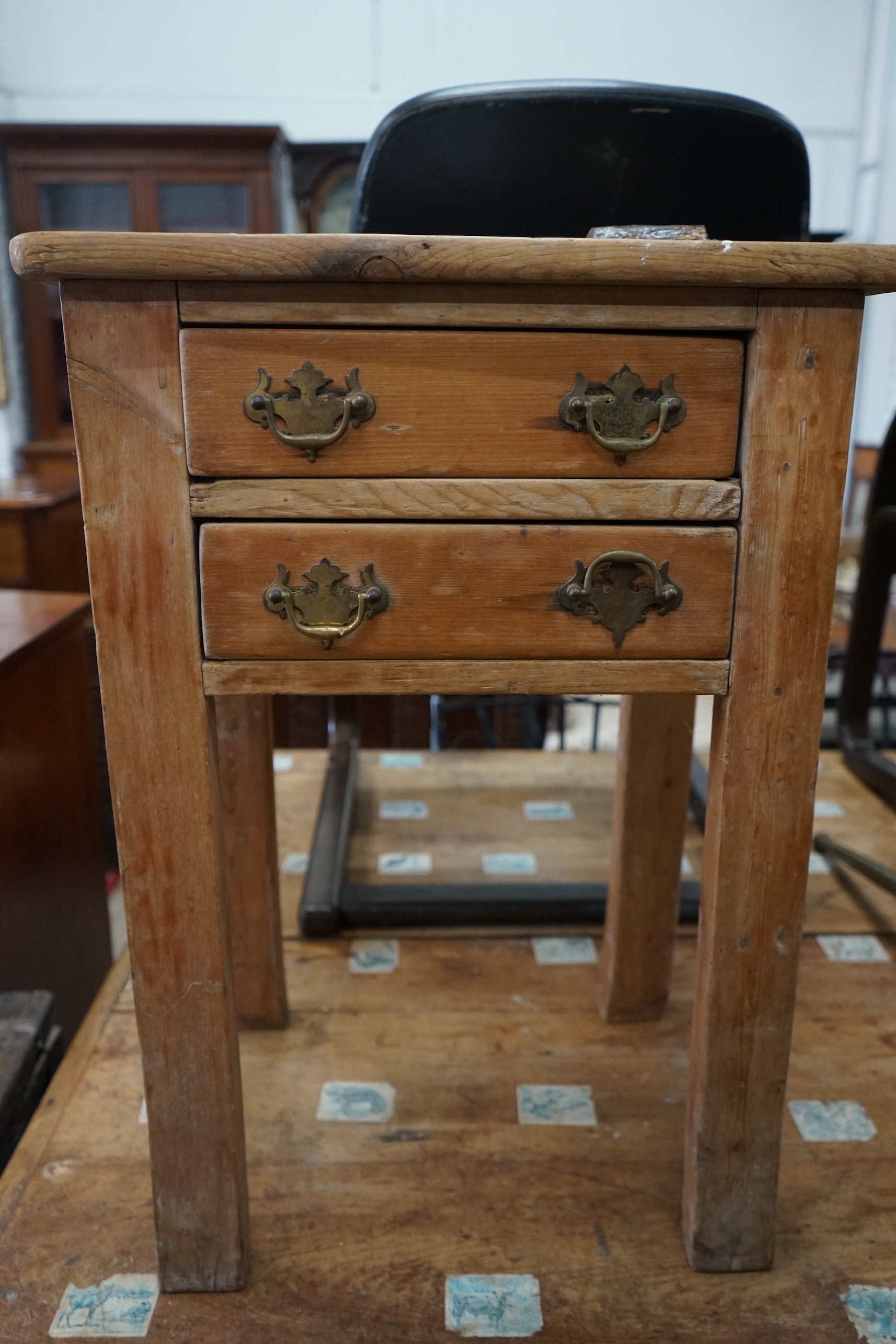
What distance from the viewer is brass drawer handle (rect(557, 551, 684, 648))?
2.29 ft

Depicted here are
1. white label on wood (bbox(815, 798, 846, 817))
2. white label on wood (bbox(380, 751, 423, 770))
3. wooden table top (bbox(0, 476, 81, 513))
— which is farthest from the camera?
wooden table top (bbox(0, 476, 81, 513))

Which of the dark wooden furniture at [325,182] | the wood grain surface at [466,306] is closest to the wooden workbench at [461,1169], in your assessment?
the wood grain surface at [466,306]

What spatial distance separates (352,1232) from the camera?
34.2 inches

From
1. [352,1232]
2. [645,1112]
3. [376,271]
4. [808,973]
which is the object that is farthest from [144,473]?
[808,973]

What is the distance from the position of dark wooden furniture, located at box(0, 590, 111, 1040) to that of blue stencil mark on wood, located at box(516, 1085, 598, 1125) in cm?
70

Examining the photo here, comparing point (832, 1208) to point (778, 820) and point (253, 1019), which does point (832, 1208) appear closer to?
point (778, 820)

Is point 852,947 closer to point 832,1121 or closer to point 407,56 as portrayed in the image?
point 832,1121

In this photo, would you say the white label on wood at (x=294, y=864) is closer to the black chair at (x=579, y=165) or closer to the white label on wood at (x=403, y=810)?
the white label on wood at (x=403, y=810)

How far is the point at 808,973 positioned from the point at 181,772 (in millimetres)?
924

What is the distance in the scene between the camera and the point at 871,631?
1753mm

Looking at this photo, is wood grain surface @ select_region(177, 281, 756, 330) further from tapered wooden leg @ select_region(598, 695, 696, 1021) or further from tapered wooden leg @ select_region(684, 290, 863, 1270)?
tapered wooden leg @ select_region(598, 695, 696, 1021)

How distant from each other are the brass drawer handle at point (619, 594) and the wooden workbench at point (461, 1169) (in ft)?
1.86

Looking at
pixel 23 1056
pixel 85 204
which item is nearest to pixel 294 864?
pixel 23 1056

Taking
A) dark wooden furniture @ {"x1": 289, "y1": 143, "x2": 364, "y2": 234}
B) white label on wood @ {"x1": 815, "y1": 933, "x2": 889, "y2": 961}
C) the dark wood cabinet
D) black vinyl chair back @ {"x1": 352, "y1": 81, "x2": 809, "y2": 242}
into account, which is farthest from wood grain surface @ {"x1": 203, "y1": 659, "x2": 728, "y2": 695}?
dark wooden furniture @ {"x1": 289, "y1": 143, "x2": 364, "y2": 234}
